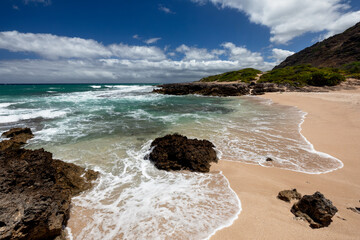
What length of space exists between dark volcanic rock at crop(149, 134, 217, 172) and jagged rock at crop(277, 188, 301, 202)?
84.5 inches

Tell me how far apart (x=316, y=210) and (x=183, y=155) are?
3.72 m

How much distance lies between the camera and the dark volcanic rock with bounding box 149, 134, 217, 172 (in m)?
5.57

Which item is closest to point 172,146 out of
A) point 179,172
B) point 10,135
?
point 179,172

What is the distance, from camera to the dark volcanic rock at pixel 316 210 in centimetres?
313

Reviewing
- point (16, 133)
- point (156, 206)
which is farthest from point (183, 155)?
point (16, 133)

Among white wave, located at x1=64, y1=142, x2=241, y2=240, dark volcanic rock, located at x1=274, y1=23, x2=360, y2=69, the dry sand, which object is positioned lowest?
white wave, located at x1=64, y1=142, x2=241, y2=240

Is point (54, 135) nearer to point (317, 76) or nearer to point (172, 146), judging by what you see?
point (172, 146)

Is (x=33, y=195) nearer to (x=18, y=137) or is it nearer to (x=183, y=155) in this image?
(x=183, y=155)

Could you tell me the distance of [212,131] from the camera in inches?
387

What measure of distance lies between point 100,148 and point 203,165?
196 inches

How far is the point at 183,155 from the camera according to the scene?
19.0ft

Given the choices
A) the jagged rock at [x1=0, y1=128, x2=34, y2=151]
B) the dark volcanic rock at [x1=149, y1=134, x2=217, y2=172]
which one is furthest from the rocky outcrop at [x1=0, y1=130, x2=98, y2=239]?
the jagged rock at [x1=0, y1=128, x2=34, y2=151]

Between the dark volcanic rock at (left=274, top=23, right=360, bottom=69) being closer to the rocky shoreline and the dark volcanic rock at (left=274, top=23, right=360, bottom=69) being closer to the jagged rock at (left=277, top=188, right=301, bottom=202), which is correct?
the rocky shoreline

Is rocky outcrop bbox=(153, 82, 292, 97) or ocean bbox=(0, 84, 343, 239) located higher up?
rocky outcrop bbox=(153, 82, 292, 97)
